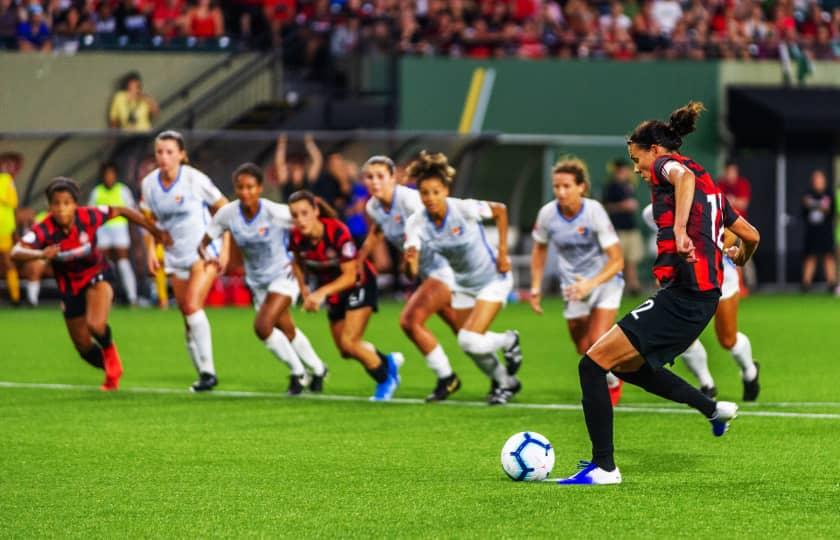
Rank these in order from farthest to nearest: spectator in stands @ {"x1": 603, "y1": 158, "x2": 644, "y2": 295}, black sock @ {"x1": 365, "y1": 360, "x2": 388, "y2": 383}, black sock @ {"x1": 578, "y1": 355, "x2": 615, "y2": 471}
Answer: spectator in stands @ {"x1": 603, "y1": 158, "x2": 644, "y2": 295}, black sock @ {"x1": 365, "y1": 360, "x2": 388, "y2": 383}, black sock @ {"x1": 578, "y1": 355, "x2": 615, "y2": 471}

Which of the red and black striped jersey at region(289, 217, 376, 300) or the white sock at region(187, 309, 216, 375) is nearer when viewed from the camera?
the red and black striped jersey at region(289, 217, 376, 300)

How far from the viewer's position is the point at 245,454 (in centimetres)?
1006

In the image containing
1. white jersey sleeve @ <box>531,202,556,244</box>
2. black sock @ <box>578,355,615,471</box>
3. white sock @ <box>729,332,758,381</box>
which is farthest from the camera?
white jersey sleeve @ <box>531,202,556,244</box>

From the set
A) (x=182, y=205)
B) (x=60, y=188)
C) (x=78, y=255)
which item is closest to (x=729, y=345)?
(x=182, y=205)

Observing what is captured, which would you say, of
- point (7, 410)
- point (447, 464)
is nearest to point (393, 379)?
point (7, 410)

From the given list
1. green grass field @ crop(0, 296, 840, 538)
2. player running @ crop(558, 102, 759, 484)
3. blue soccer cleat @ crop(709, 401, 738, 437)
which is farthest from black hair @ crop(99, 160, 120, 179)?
player running @ crop(558, 102, 759, 484)

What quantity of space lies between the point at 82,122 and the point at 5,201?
279 cm

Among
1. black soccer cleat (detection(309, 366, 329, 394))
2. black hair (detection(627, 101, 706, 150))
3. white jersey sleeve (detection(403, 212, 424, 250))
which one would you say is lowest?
black soccer cleat (detection(309, 366, 329, 394))

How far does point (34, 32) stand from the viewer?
1008 inches

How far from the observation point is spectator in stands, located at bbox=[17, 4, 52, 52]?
1003 inches

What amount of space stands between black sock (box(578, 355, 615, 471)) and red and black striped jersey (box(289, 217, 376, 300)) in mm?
4874

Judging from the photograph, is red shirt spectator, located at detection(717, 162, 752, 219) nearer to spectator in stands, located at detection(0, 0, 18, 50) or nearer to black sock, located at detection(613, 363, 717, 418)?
spectator in stands, located at detection(0, 0, 18, 50)

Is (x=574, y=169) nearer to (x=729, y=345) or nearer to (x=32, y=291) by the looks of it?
(x=729, y=345)

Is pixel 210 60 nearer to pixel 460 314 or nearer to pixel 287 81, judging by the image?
pixel 287 81
